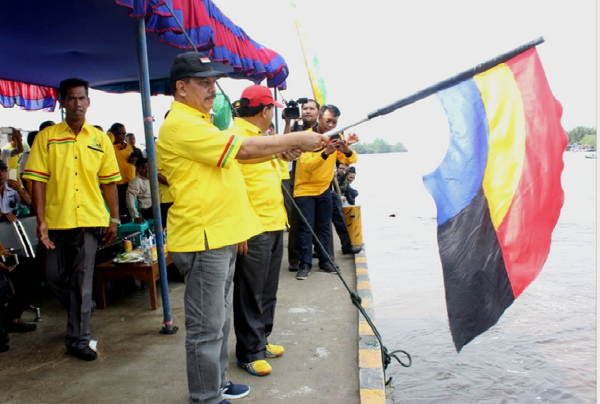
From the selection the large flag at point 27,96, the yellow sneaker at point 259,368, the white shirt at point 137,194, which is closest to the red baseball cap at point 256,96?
the yellow sneaker at point 259,368

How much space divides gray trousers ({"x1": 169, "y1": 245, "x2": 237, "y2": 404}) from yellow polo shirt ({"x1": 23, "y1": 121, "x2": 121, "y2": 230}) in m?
1.26

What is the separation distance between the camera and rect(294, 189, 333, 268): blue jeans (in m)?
5.87

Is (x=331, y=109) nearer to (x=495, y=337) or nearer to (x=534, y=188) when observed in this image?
(x=534, y=188)

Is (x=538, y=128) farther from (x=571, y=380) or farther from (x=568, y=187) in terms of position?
(x=568, y=187)

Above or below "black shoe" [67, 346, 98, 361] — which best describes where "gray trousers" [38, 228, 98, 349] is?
above

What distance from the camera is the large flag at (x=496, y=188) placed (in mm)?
2461

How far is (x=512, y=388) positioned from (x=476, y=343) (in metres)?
1.16

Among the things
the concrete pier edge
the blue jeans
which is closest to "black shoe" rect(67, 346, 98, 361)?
the concrete pier edge

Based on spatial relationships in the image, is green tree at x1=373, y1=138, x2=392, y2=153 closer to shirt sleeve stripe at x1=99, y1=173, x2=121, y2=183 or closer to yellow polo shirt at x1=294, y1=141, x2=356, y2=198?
yellow polo shirt at x1=294, y1=141, x2=356, y2=198

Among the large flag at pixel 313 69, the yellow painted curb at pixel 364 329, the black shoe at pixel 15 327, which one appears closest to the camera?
the yellow painted curb at pixel 364 329

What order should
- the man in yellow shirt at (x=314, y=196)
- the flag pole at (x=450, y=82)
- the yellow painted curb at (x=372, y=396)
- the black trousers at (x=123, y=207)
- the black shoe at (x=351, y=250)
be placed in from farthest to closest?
the black shoe at (x=351, y=250), the black trousers at (x=123, y=207), the man in yellow shirt at (x=314, y=196), the yellow painted curb at (x=372, y=396), the flag pole at (x=450, y=82)

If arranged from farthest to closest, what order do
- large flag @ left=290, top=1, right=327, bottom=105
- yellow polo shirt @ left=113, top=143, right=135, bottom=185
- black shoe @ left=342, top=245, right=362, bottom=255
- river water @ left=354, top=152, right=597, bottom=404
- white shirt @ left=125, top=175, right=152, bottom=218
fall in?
yellow polo shirt @ left=113, top=143, right=135, bottom=185, large flag @ left=290, top=1, right=327, bottom=105, black shoe @ left=342, top=245, right=362, bottom=255, white shirt @ left=125, top=175, right=152, bottom=218, river water @ left=354, top=152, right=597, bottom=404

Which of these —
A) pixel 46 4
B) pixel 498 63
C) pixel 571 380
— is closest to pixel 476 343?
pixel 571 380

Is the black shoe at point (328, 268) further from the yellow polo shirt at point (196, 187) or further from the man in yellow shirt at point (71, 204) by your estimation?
the yellow polo shirt at point (196, 187)
